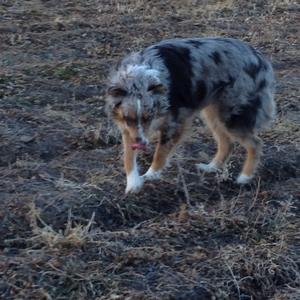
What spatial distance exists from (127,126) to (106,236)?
925mm

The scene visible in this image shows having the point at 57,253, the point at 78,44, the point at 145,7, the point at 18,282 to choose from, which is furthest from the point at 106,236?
the point at 145,7

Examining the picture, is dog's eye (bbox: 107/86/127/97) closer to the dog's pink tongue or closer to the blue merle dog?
the blue merle dog

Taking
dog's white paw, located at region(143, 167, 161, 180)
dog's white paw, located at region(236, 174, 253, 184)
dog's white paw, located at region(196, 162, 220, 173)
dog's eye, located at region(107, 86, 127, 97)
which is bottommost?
dog's white paw, located at region(236, 174, 253, 184)

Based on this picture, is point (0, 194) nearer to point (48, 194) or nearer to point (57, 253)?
point (48, 194)

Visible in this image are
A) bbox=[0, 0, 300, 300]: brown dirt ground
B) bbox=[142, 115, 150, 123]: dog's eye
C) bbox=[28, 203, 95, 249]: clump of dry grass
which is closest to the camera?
bbox=[0, 0, 300, 300]: brown dirt ground

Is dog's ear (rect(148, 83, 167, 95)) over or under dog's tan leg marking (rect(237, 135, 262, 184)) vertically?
over

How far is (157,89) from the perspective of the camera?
5.73 meters

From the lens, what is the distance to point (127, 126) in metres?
5.74

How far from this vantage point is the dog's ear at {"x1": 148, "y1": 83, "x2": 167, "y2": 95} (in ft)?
18.6

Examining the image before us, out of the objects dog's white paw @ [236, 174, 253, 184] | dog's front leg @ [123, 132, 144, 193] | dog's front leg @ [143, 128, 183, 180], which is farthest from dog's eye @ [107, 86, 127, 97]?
dog's white paw @ [236, 174, 253, 184]

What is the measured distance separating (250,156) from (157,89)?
1.10 m

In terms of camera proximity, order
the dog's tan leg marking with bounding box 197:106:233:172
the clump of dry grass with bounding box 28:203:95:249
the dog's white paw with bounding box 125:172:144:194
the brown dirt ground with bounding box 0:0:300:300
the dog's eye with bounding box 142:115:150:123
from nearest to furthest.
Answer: the brown dirt ground with bounding box 0:0:300:300 → the clump of dry grass with bounding box 28:203:95:249 → the dog's eye with bounding box 142:115:150:123 → the dog's white paw with bounding box 125:172:144:194 → the dog's tan leg marking with bounding box 197:106:233:172

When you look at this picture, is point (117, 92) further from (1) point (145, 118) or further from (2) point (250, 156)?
(2) point (250, 156)

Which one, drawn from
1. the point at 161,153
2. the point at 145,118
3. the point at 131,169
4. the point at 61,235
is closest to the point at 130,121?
the point at 145,118
